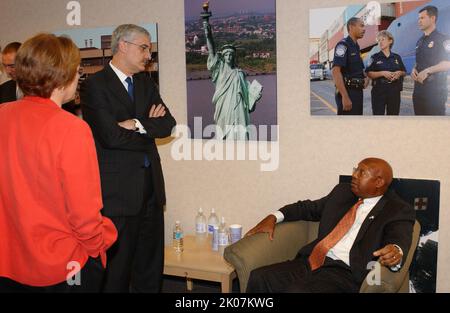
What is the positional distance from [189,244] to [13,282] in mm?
2027

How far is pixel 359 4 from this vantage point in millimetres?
3193

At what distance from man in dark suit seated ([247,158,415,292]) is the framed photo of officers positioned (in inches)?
22.4

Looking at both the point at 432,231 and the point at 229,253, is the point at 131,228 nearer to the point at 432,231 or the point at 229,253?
the point at 229,253

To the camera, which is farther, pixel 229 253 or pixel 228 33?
pixel 228 33

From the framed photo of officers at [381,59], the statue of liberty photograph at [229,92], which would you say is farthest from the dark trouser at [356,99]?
the statue of liberty photograph at [229,92]

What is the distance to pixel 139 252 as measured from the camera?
3.26 meters

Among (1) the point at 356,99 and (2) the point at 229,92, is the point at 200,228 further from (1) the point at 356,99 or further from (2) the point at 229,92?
(1) the point at 356,99

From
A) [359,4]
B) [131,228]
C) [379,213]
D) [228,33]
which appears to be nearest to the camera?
[379,213]

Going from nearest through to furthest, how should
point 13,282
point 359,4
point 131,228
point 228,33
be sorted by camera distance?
point 13,282 < point 131,228 < point 359,4 < point 228,33

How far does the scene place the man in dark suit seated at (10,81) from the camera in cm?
352

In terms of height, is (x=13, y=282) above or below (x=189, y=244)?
above
